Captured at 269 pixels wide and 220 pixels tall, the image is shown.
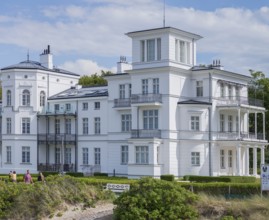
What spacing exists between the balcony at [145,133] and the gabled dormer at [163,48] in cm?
581

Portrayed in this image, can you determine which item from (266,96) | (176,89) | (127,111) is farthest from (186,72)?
(266,96)

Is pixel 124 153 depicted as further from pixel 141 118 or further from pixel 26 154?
pixel 26 154

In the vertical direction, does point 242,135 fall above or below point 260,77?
below

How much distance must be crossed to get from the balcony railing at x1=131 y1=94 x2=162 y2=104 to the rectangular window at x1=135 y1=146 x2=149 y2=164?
4.07m

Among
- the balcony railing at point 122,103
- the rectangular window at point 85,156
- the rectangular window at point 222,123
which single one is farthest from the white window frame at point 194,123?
the rectangular window at point 85,156

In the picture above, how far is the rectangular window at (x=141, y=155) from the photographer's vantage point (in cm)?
4956

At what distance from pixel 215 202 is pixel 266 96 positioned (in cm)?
4735

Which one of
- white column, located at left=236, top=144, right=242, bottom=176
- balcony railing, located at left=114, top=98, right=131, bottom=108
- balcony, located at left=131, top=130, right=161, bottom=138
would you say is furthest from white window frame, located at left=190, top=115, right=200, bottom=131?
balcony railing, located at left=114, top=98, right=131, bottom=108

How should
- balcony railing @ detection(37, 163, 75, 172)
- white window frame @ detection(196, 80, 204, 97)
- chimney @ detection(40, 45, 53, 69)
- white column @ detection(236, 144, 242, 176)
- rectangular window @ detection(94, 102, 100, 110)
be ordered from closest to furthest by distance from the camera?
white column @ detection(236, 144, 242, 176) → white window frame @ detection(196, 80, 204, 97) → rectangular window @ detection(94, 102, 100, 110) → balcony railing @ detection(37, 163, 75, 172) → chimney @ detection(40, 45, 53, 69)

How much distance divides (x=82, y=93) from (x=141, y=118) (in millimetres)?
10875

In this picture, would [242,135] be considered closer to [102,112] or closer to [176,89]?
[176,89]

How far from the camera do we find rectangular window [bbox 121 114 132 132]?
2131 inches

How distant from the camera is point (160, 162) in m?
49.7

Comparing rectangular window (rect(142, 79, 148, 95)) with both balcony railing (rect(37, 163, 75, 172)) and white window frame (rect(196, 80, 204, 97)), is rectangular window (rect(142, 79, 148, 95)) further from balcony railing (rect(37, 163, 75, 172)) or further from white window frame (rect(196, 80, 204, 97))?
balcony railing (rect(37, 163, 75, 172))
